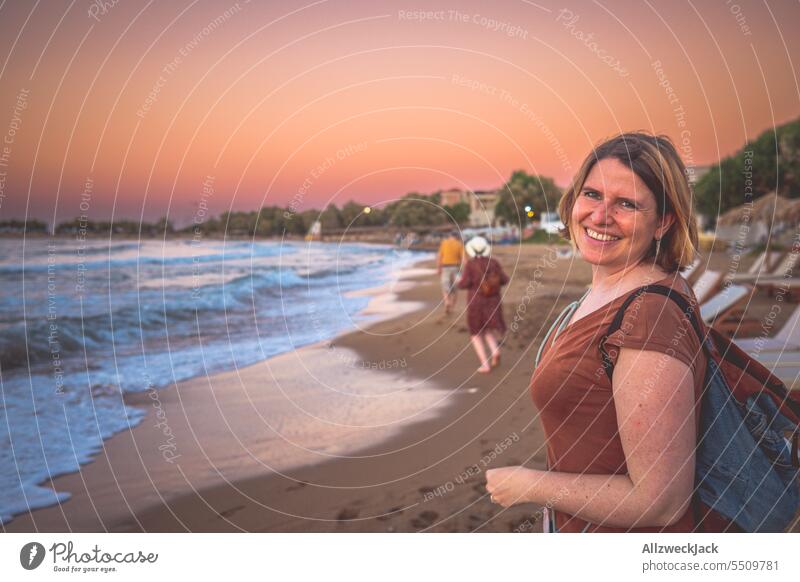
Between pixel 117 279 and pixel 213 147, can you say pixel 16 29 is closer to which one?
pixel 213 147

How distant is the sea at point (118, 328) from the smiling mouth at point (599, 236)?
14.0ft

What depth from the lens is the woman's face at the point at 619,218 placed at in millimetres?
1445

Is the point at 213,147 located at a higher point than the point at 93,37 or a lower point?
lower

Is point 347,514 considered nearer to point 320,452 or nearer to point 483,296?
point 320,452

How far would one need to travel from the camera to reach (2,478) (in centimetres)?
481

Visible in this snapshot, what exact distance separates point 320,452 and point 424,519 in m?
1.52

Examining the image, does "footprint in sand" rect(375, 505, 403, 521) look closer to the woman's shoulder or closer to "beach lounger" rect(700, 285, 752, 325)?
the woman's shoulder

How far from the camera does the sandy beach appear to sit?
3750mm

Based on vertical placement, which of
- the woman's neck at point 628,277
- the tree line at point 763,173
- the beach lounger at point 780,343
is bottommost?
the beach lounger at point 780,343

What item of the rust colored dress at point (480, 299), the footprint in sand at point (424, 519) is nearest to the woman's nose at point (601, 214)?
the footprint in sand at point (424, 519)

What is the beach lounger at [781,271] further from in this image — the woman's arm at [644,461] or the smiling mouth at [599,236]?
the woman's arm at [644,461]

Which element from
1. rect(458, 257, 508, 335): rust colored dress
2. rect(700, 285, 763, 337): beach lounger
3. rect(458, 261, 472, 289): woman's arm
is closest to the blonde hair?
rect(700, 285, 763, 337): beach lounger

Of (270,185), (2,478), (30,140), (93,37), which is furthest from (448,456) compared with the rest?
(30,140)
